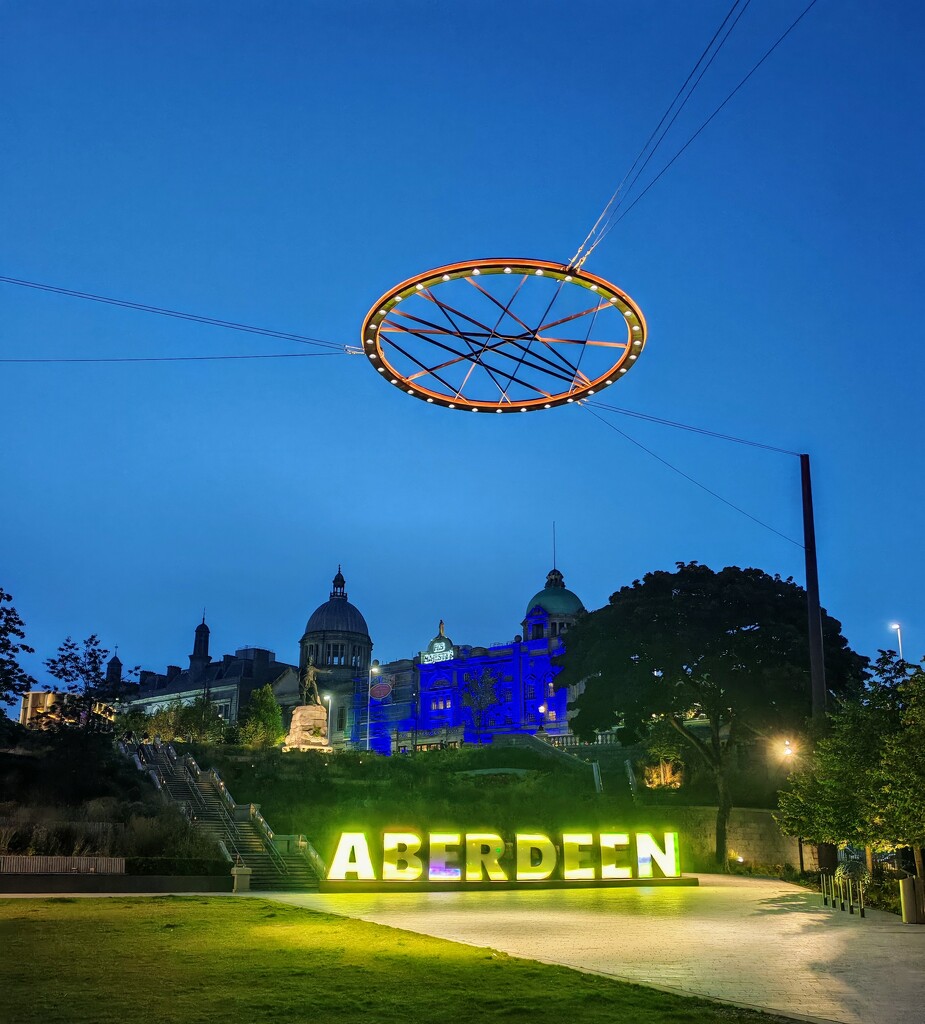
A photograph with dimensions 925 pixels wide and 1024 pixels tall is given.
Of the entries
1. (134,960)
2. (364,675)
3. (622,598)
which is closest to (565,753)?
(622,598)

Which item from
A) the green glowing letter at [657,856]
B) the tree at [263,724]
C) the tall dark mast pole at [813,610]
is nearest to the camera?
the tall dark mast pole at [813,610]

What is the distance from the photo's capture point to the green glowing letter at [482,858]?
1339 inches

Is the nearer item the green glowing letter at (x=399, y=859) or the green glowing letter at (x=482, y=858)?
the green glowing letter at (x=399, y=859)

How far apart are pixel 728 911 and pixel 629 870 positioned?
9138 mm

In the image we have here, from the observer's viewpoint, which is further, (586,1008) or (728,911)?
(728,911)

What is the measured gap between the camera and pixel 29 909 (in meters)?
24.3

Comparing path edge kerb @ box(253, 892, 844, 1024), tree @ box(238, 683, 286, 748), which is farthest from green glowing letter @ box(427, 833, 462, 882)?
tree @ box(238, 683, 286, 748)

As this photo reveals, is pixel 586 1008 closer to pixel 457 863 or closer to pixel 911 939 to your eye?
pixel 911 939

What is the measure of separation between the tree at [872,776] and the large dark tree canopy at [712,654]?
44.3 ft

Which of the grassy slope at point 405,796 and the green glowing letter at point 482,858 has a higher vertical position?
the grassy slope at point 405,796

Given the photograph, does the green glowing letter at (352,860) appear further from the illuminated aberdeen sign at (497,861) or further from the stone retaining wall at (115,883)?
the stone retaining wall at (115,883)

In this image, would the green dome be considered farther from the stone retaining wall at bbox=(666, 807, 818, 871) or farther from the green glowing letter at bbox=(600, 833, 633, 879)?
the green glowing letter at bbox=(600, 833, 633, 879)

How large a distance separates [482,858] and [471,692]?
9858cm

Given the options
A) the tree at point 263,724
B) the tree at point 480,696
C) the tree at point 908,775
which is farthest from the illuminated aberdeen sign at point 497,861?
the tree at point 480,696
